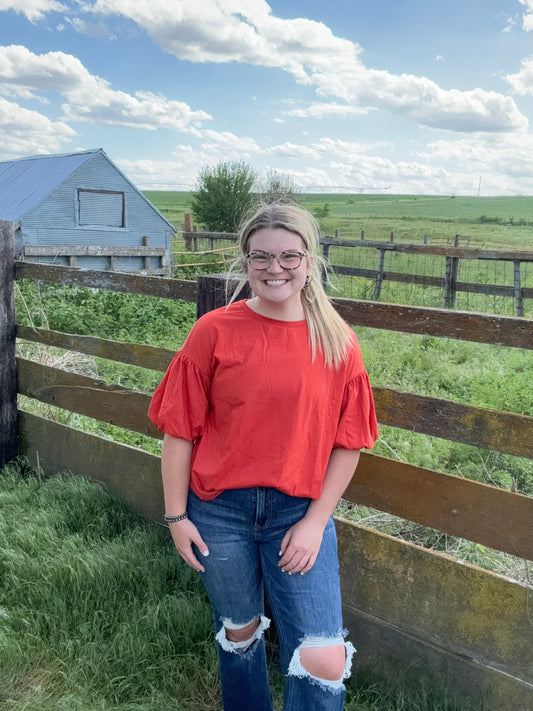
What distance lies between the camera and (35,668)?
8.30 ft

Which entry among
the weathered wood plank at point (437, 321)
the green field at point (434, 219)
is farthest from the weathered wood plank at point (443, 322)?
the green field at point (434, 219)

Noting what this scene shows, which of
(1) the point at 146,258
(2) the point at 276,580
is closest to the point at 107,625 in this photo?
(2) the point at 276,580

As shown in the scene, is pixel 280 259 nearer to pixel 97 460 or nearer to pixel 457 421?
pixel 457 421

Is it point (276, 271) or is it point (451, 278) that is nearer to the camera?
point (276, 271)

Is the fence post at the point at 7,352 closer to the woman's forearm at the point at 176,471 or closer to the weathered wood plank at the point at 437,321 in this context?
the weathered wood plank at the point at 437,321

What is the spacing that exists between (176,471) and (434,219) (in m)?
74.5

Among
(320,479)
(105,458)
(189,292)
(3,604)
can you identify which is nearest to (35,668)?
(3,604)

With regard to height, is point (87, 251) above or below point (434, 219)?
below

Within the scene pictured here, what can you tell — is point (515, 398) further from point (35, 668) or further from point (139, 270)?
point (139, 270)

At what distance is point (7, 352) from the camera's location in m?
4.05

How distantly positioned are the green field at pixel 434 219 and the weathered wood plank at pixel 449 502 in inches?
1071

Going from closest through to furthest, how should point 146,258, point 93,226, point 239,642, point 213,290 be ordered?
point 239,642
point 213,290
point 93,226
point 146,258

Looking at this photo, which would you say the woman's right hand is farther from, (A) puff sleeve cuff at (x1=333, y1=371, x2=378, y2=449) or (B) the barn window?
(B) the barn window

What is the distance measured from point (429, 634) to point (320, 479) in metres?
0.93
